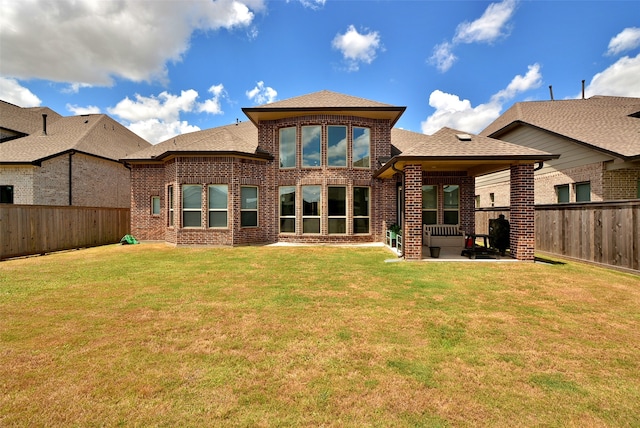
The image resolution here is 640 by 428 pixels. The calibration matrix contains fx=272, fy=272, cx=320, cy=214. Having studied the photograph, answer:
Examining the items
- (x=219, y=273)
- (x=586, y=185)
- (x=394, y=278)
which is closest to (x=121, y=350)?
(x=219, y=273)

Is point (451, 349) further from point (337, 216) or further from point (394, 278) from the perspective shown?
point (337, 216)

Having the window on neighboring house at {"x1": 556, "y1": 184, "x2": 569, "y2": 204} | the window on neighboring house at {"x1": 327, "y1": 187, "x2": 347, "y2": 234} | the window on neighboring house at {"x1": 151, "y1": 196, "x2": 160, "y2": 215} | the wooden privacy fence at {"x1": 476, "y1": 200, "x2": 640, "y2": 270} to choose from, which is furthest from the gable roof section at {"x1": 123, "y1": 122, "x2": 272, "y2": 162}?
the window on neighboring house at {"x1": 556, "y1": 184, "x2": 569, "y2": 204}

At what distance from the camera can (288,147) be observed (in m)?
13.9

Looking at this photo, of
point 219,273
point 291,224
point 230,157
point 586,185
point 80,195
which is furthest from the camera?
point 80,195

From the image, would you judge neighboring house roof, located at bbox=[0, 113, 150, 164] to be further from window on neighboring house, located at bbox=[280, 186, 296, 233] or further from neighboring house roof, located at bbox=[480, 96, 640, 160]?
neighboring house roof, located at bbox=[480, 96, 640, 160]

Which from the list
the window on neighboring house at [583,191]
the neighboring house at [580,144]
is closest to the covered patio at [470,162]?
the neighboring house at [580,144]

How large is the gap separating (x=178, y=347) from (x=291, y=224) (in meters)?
10.4

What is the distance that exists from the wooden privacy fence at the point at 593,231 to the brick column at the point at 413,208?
5230 mm

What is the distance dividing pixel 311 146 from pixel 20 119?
68.8ft

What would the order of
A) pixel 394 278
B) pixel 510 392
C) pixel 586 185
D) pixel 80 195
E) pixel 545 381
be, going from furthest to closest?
pixel 80 195 → pixel 586 185 → pixel 394 278 → pixel 545 381 → pixel 510 392

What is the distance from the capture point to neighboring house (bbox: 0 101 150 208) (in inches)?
576

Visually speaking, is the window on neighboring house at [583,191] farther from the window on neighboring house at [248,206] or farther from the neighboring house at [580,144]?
the window on neighboring house at [248,206]

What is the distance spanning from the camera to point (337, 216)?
13.4m

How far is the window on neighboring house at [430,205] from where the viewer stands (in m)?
13.2
